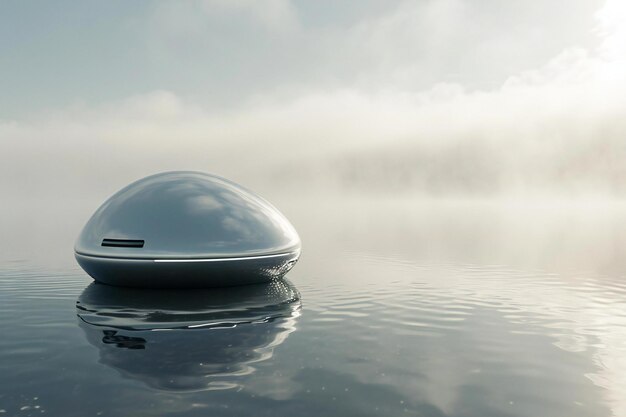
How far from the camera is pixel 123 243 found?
51.9 ft

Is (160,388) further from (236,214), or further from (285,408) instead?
(236,214)

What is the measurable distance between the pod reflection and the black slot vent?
1.75 m

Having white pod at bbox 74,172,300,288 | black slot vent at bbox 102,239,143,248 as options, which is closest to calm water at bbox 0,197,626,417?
white pod at bbox 74,172,300,288

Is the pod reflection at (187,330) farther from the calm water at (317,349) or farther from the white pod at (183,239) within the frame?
the white pod at (183,239)

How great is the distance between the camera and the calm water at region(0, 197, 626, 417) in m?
7.18

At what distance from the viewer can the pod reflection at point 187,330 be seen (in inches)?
330

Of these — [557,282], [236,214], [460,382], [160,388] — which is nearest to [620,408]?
[460,382]

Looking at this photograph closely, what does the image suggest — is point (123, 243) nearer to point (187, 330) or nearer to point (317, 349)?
point (187, 330)

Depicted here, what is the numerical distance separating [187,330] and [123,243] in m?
5.84

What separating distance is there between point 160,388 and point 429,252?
27.9 meters

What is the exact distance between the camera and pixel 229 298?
15680mm

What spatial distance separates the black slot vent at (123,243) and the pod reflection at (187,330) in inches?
68.8

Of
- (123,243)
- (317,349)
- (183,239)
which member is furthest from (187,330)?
(123,243)

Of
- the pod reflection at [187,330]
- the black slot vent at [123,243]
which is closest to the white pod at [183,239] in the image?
the black slot vent at [123,243]
